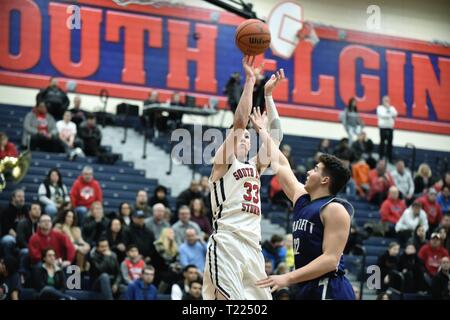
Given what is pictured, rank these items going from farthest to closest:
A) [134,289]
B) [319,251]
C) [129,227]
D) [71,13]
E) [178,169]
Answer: [71,13] < [178,169] < [129,227] < [134,289] < [319,251]

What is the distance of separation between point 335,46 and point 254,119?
52.8 feet

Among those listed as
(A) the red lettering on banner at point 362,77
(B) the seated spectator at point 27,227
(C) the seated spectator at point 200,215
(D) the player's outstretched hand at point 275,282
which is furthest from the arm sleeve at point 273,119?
(A) the red lettering on banner at point 362,77

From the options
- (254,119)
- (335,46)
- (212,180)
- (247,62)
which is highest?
(335,46)

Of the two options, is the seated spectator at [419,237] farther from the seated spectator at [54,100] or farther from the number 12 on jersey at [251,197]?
the number 12 on jersey at [251,197]

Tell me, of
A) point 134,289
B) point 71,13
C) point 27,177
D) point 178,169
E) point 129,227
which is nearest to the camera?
point 134,289

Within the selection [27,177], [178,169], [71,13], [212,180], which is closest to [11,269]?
[27,177]

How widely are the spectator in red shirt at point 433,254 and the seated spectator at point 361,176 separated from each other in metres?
3.13

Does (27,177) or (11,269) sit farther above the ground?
(27,177)

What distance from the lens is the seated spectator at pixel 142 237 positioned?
12562 millimetres

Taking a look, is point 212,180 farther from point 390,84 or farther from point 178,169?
point 390,84

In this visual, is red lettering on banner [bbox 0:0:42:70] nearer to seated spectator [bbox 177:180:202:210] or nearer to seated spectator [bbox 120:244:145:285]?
seated spectator [bbox 177:180:202:210]

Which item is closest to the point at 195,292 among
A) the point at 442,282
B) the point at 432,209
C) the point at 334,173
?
the point at 442,282

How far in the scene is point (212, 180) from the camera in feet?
24.3

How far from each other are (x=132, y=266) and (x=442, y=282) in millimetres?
5060
